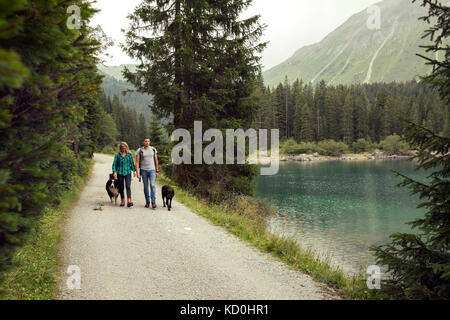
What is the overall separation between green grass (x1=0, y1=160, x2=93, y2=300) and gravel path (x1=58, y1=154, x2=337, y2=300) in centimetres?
20

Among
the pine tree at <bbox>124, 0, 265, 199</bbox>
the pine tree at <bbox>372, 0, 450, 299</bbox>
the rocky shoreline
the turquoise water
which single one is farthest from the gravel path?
the rocky shoreline

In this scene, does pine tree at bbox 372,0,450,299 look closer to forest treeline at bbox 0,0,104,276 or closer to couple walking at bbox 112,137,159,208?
forest treeline at bbox 0,0,104,276

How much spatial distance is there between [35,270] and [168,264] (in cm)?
213

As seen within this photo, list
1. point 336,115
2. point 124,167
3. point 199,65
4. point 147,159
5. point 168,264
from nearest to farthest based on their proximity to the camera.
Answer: point 168,264 → point 147,159 → point 124,167 → point 199,65 → point 336,115

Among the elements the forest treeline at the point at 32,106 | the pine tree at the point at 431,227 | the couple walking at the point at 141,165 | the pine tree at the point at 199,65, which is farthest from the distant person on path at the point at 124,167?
the pine tree at the point at 431,227

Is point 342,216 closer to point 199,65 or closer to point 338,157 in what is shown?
point 199,65

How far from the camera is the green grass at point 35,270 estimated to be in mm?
4023

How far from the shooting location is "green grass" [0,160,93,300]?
4.02 meters

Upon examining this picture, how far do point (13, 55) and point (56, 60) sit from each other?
6.56ft

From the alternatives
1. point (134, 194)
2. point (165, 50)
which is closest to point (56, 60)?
point (134, 194)

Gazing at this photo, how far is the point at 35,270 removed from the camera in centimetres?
474

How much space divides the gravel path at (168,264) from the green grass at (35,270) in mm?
205

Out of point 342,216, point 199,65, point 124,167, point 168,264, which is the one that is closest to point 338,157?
point 342,216
